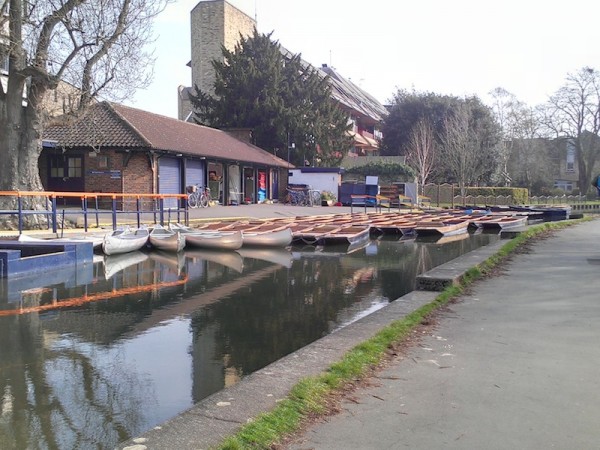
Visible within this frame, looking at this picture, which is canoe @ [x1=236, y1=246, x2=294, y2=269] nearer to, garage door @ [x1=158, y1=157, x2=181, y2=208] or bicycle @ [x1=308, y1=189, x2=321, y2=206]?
garage door @ [x1=158, y1=157, x2=181, y2=208]

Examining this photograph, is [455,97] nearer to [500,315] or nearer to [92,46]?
[92,46]

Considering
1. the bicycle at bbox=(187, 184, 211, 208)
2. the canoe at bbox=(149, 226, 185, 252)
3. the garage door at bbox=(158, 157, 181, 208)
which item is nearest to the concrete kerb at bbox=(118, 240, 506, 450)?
the canoe at bbox=(149, 226, 185, 252)

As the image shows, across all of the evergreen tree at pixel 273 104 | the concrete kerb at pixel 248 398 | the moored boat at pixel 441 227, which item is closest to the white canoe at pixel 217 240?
the moored boat at pixel 441 227

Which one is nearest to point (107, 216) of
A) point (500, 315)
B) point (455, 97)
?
point (500, 315)

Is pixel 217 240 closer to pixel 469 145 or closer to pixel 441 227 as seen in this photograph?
pixel 441 227

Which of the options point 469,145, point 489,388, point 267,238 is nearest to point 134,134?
point 267,238

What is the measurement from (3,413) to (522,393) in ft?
13.8

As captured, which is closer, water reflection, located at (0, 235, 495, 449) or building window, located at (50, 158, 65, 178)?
water reflection, located at (0, 235, 495, 449)

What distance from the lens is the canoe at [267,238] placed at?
17.6 m

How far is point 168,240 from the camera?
54.0 ft

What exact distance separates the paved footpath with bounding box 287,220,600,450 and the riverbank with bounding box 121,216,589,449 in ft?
1.62

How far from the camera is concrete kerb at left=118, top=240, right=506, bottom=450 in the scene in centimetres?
357

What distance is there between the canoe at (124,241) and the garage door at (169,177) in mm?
11423

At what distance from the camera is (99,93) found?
1953cm
